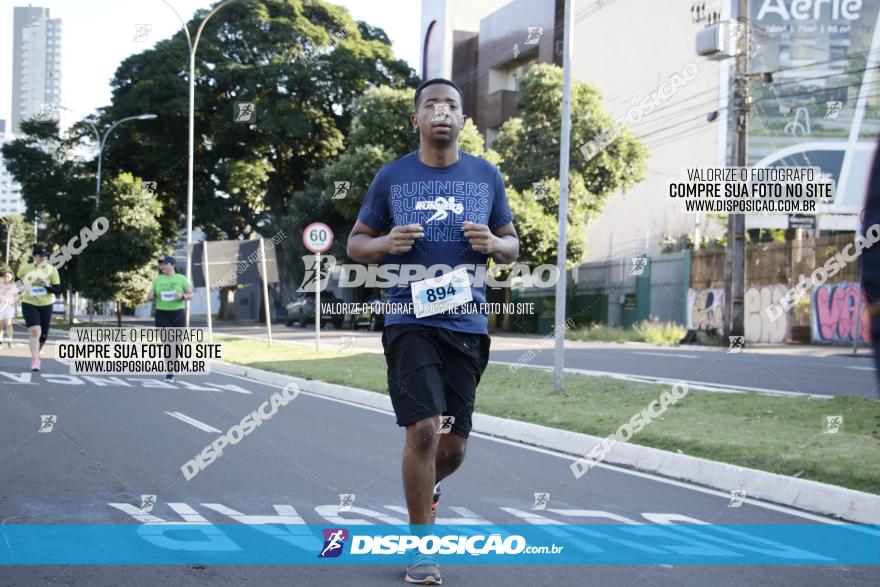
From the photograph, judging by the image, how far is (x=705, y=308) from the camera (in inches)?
1348

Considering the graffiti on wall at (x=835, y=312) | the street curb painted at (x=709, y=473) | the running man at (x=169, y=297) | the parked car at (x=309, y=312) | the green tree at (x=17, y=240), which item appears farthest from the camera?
the green tree at (x=17, y=240)

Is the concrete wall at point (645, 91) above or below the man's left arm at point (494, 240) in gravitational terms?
above

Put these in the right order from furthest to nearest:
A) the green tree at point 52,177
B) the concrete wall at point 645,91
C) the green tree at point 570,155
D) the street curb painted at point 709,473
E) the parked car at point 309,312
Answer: the concrete wall at point 645,91
the green tree at point 52,177
the parked car at point 309,312
the green tree at point 570,155
the street curb painted at point 709,473

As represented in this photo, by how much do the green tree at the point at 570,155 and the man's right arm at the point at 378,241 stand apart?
31.5 m

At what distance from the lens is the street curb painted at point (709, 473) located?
625cm

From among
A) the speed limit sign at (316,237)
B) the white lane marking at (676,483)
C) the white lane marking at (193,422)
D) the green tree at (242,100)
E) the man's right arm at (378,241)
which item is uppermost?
the green tree at (242,100)

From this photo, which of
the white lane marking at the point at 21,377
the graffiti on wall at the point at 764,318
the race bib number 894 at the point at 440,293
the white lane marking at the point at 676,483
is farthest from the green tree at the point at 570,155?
the race bib number 894 at the point at 440,293

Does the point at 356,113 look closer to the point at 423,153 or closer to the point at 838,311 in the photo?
the point at 838,311

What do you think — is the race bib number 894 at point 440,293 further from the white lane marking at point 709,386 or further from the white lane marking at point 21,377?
the white lane marking at point 21,377

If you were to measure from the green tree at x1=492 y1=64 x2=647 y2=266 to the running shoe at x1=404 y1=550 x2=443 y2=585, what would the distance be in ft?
105

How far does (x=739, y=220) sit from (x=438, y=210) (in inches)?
883

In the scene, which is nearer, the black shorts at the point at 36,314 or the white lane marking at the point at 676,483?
the white lane marking at the point at 676,483

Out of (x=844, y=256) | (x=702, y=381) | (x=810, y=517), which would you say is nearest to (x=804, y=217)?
(x=844, y=256)

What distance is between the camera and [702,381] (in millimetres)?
14828
